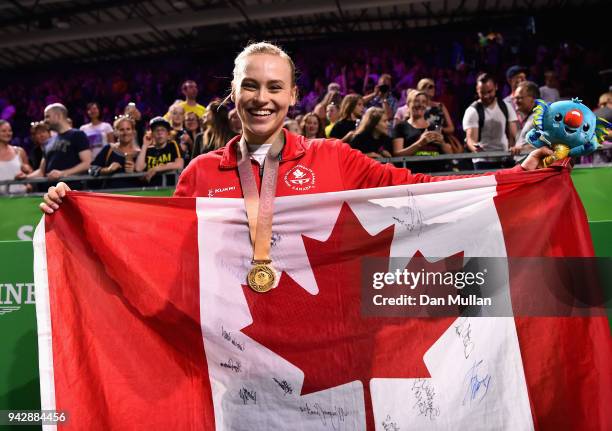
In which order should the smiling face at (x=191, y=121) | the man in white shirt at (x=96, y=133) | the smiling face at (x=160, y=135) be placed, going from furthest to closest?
the man in white shirt at (x=96, y=133)
the smiling face at (x=191, y=121)
the smiling face at (x=160, y=135)

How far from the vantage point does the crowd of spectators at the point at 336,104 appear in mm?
4988

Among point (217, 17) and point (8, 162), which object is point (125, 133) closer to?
point (8, 162)

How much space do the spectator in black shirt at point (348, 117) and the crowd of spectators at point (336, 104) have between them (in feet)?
0.03

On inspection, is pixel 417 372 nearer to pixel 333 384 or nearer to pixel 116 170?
pixel 333 384

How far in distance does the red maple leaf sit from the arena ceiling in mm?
10904

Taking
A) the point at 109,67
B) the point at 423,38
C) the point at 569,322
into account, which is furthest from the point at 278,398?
the point at 109,67

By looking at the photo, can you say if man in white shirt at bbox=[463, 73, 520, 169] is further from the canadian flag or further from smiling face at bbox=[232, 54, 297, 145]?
smiling face at bbox=[232, 54, 297, 145]

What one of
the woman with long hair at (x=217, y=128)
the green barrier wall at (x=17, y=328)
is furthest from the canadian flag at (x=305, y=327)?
the woman with long hair at (x=217, y=128)

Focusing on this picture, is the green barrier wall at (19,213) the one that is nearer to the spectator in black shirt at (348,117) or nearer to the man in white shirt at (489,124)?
the spectator in black shirt at (348,117)

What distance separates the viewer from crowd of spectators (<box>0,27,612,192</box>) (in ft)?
16.4

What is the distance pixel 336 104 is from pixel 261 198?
4.60m
